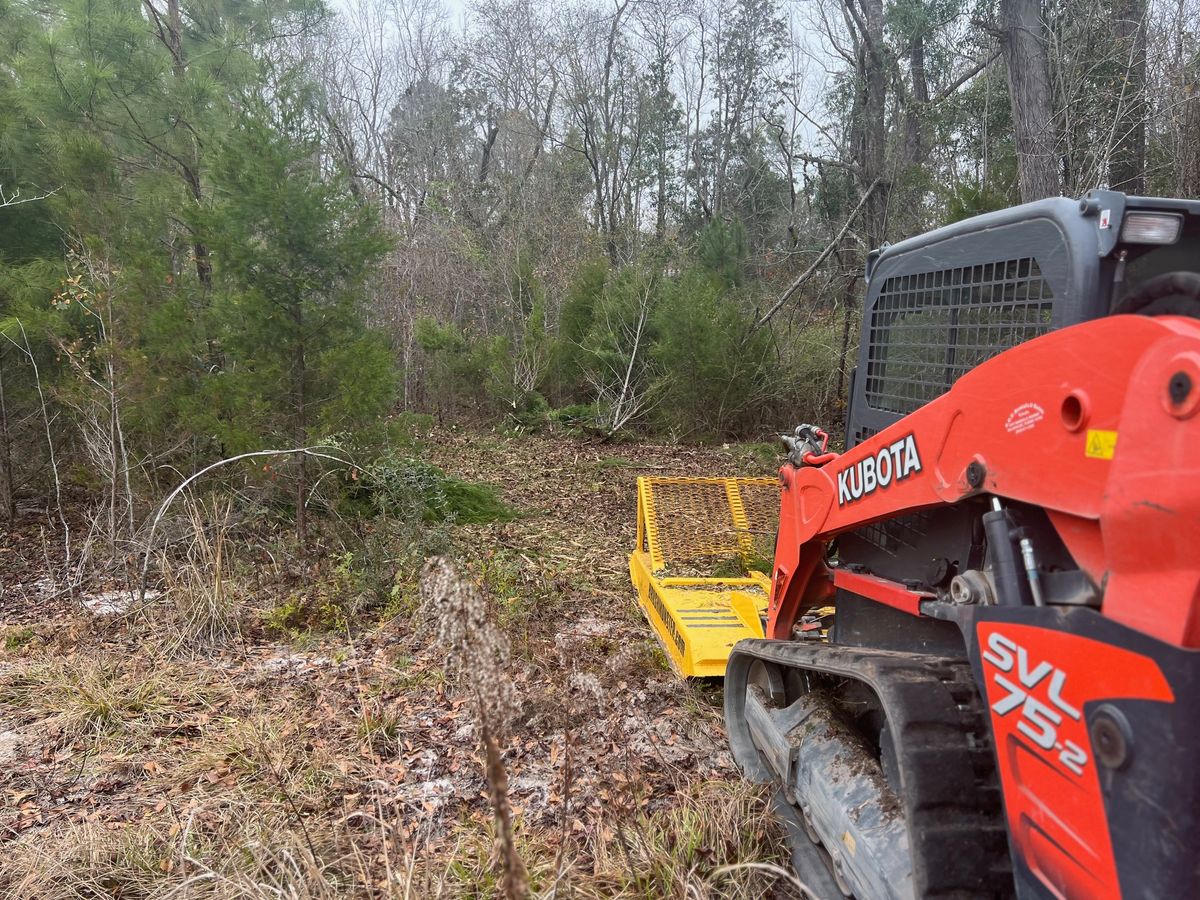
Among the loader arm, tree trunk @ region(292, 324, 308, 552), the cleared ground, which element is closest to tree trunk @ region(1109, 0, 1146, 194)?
the cleared ground

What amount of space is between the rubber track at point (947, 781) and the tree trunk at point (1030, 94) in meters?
7.77

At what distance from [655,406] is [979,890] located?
12947 mm

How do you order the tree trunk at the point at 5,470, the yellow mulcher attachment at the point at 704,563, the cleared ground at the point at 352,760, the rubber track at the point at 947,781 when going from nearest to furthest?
1. the rubber track at the point at 947,781
2. the cleared ground at the point at 352,760
3. the yellow mulcher attachment at the point at 704,563
4. the tree trunk at the point at 5,470

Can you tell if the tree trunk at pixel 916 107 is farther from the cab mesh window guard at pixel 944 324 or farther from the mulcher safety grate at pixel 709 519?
the cab mesh window guard at pixel 944 324

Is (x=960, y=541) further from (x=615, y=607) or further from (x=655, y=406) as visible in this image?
(x=655, y=406)

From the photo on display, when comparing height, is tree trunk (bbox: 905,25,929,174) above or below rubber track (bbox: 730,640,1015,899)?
above

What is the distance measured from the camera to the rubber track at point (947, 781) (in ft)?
6.06

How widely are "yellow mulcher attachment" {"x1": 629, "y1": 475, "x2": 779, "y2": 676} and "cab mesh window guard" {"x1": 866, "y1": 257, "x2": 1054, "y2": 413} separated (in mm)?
1887

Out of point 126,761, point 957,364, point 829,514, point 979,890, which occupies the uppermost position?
point 957,364

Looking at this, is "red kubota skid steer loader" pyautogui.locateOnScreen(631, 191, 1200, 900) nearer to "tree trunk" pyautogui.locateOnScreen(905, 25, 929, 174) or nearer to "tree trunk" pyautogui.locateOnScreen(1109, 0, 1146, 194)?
"tree trunk" pyautogui.locateOnScreen(1109, 0, 1146, 194)

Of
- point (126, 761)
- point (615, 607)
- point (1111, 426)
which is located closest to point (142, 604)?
point (126, 761)

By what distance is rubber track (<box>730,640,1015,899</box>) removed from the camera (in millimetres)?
1848

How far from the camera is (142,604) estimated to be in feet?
20.0

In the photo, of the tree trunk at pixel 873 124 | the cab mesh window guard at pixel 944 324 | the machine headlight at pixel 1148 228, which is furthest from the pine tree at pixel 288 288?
the tree trunk at pixel 873 124
